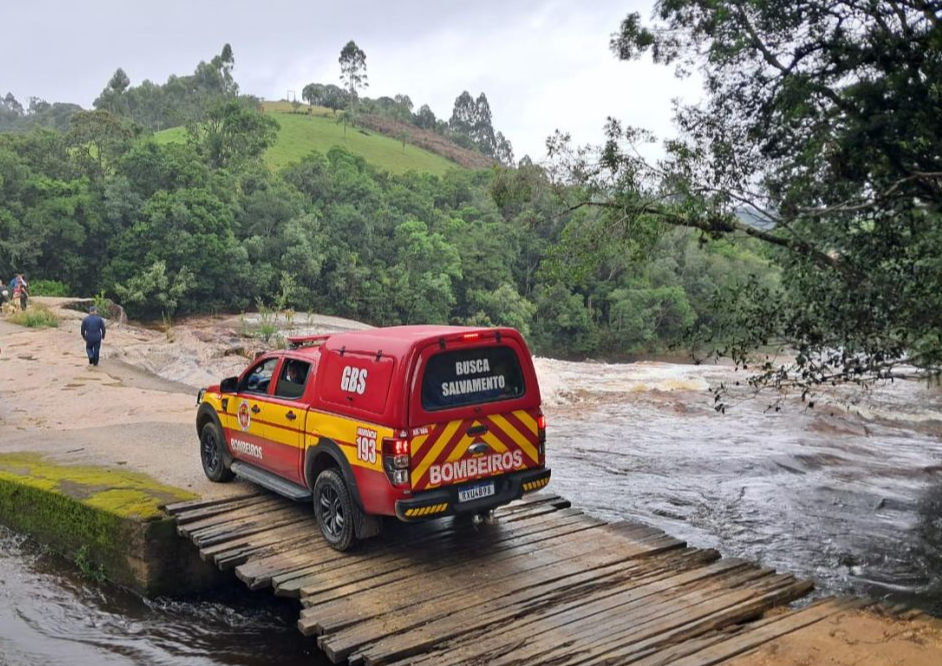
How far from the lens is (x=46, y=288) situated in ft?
125

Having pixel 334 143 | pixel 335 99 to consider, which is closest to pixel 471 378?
pixel 334 143

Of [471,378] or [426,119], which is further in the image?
[426,119]

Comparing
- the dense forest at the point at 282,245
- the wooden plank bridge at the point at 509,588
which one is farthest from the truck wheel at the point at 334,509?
the dense forest at the point at 282,245

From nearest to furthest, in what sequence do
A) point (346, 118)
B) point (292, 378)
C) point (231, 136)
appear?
point (292, 378), point (231, 136), point (346, 118)

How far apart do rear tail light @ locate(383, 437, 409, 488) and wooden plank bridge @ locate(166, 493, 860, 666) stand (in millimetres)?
931

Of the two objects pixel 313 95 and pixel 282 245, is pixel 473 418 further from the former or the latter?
pixel 313 95

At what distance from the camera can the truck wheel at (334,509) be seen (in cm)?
712

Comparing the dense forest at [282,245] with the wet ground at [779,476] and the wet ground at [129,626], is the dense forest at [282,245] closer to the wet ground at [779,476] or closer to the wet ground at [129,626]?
the wet ground at [779,476]

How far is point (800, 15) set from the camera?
9.93 meters

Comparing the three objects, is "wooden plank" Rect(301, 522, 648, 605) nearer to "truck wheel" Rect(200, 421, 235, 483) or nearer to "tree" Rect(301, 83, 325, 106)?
"truck wheel" Rect(200, 421, 235, 483)

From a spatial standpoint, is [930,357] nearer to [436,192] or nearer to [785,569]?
[785,569]

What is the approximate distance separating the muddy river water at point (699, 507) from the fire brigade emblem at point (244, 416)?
1.89 meters

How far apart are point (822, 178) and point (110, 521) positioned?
9718 mm

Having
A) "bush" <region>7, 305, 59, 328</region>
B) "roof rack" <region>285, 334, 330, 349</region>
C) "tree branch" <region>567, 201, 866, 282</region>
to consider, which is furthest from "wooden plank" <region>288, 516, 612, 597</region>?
"bush" <region>7, 305, 59, 328</region>
